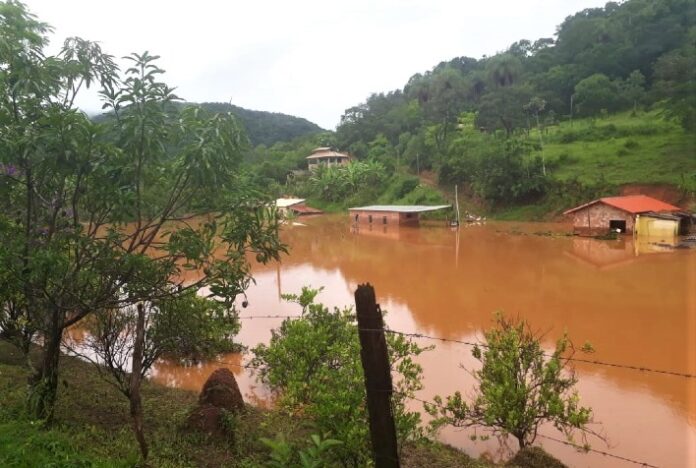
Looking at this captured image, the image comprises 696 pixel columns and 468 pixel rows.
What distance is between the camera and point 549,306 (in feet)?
42.3

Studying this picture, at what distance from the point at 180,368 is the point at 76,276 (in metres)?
5.66

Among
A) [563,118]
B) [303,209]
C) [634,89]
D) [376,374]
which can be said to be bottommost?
[376,374]

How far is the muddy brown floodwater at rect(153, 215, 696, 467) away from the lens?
6871 mm

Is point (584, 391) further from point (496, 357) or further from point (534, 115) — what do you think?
point (534, 115)

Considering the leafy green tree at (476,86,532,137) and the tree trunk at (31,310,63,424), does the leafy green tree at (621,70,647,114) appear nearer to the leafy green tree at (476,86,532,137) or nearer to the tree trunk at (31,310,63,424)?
the leafy green tree at (476,86,532,137)

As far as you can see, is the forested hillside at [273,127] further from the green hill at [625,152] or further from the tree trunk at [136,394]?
the tree trunk at [136,394]

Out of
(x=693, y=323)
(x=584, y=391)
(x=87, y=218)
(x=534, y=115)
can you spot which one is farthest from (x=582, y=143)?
(x=87, y=218)

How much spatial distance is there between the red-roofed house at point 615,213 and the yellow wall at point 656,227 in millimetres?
198

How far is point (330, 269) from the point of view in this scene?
20.2 metres

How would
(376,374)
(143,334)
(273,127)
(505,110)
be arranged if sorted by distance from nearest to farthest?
(376,374)
(143,334)
(505,110)
(273,127)

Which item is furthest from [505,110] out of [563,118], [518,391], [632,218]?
[518,391]

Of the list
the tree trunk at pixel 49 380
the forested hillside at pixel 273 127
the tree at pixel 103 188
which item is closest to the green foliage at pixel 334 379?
the tree at pixel 103 188

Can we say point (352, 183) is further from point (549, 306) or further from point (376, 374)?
point (376, 374)

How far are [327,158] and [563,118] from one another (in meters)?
26.3
